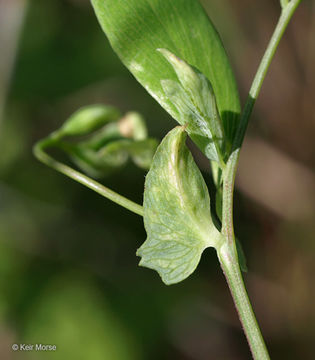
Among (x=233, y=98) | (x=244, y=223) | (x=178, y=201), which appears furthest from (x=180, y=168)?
(x=244, y=223)

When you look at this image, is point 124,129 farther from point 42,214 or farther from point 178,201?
point 42,214

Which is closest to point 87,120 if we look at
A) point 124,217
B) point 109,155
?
point 109,155

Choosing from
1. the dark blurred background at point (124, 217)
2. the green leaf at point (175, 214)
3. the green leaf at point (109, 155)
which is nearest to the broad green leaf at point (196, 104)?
the green leaf at point (175, 214)

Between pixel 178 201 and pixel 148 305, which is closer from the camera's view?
pixel 178 201

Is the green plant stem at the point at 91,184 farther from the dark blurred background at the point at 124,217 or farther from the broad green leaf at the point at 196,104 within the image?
the dark blurred background at the point at 124,217

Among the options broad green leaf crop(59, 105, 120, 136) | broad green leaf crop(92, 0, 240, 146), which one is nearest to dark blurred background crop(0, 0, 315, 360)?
broad green leaf crop(59, 105, 120, 136)

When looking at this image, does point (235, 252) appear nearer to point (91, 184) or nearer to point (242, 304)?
point (242, 304)
